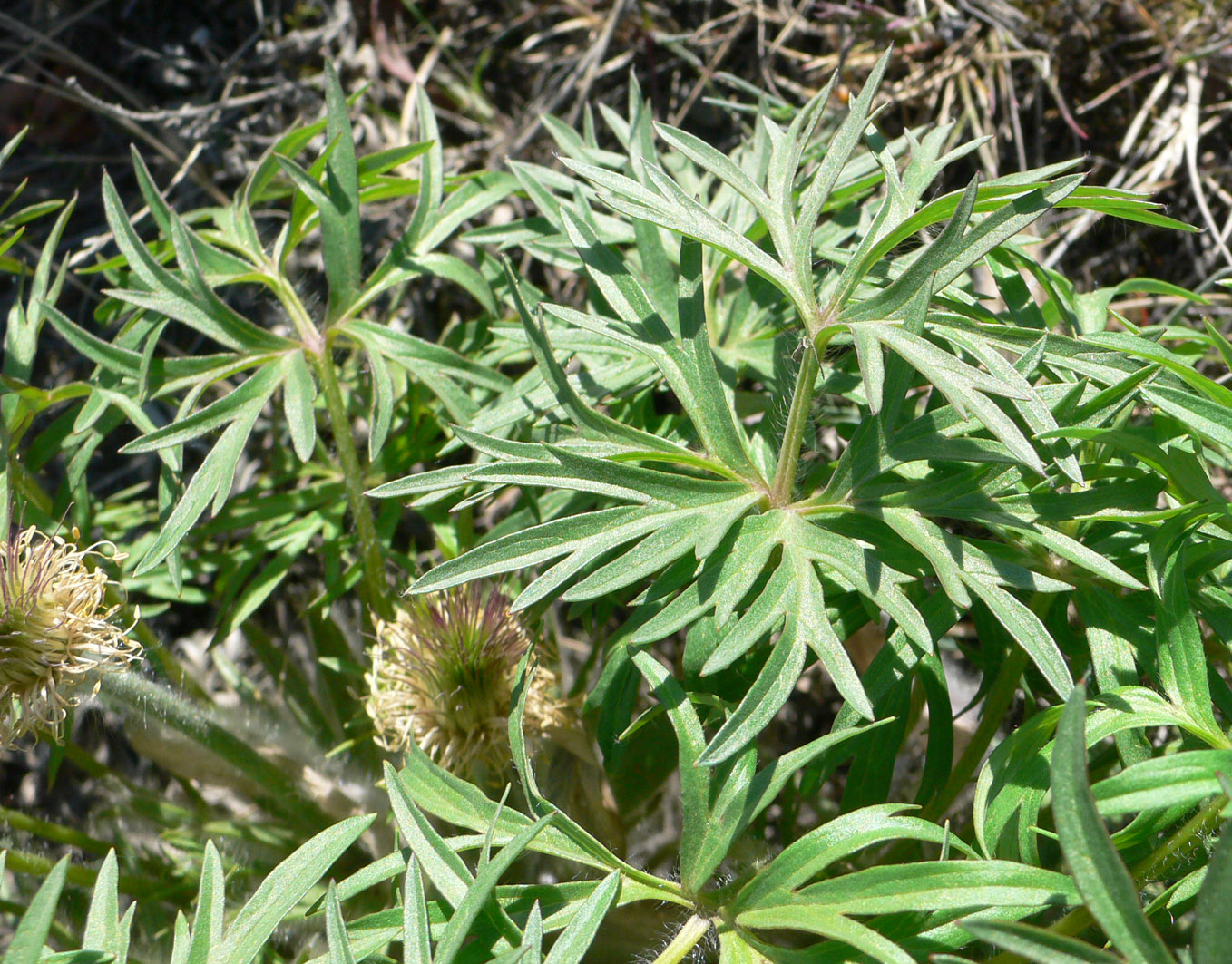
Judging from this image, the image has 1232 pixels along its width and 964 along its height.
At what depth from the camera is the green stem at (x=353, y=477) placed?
134cm

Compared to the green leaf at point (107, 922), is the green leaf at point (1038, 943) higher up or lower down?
higher up

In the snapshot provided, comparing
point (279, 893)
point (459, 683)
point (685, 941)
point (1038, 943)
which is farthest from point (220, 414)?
point (1038, 943)

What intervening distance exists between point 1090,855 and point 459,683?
31.1 inches

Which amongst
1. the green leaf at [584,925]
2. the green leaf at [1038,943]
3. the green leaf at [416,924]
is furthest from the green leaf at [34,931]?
the green leaf at [1038,943]

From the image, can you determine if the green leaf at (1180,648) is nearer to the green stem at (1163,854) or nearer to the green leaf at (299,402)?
the green stem at (1163,854)

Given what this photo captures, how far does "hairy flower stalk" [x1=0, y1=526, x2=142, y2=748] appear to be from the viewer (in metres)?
1.14

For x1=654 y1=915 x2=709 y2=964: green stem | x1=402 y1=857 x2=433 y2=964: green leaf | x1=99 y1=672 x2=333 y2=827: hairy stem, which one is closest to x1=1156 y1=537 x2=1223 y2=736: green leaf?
x1=654 y1=915 x2=709 y2=964: green stem

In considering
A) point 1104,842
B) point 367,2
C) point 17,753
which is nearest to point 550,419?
point 1104,842

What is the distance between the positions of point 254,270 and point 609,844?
36.3 inches

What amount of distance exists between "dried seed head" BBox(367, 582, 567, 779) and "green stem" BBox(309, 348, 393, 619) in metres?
0.09

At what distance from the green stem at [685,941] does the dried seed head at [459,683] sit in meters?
0.37

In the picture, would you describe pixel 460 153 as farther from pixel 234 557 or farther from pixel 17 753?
pixel 17 753

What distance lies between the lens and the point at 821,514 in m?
1.02

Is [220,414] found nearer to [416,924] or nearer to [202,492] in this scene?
[202,492]
